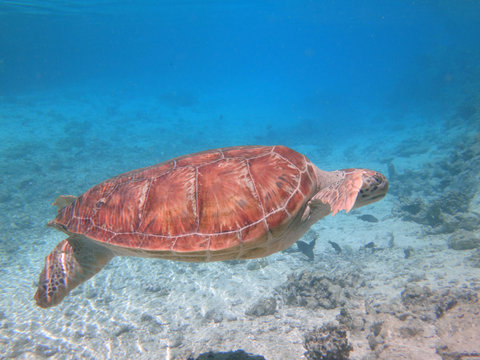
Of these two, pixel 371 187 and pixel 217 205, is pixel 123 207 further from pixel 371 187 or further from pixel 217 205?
pixel 371 187

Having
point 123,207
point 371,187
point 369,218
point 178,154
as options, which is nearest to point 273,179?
point 371,187

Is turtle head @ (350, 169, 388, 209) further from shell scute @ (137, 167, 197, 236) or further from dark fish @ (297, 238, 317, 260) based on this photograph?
dark fish @ (297, 238, 317, 260)

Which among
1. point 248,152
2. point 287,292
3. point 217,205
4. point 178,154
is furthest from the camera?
point 178,154

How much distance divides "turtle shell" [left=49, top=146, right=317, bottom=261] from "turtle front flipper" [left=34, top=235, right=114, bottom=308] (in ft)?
1.92

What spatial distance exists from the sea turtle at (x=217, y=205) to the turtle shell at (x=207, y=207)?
1 centimetres

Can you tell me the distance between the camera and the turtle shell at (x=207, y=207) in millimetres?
2451

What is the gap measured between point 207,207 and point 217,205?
0.12 meters

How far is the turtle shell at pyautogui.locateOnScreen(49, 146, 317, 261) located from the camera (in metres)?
2.45

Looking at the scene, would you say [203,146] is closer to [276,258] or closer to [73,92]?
[276,258]

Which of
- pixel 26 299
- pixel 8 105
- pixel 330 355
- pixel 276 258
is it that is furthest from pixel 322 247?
pixel 8 105

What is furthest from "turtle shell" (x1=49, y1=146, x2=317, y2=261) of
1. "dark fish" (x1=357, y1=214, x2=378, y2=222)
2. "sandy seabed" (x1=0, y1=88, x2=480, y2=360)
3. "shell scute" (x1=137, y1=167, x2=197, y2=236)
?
"dark fish" (x1=357, y1=214, x2=378, y2=222)

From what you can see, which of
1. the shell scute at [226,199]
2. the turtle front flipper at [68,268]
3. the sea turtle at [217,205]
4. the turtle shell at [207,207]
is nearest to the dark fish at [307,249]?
the sea turtle at [217,205]

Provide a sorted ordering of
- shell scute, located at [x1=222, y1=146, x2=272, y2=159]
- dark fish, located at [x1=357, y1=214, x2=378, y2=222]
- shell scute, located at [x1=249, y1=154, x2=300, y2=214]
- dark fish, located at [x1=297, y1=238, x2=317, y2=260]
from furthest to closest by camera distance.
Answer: dark fish, located at [x1=357, y1=214, x2=378, y2=222] → dark fish, located at [x1=297, y1=238, x2=317, y2=260] → shell scute, located at [x1=222, y1=146, x2=272, y2=159] → shell scute, located at [x1=249, y1=154, x2=300, y2=214]

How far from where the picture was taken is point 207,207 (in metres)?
2.56
